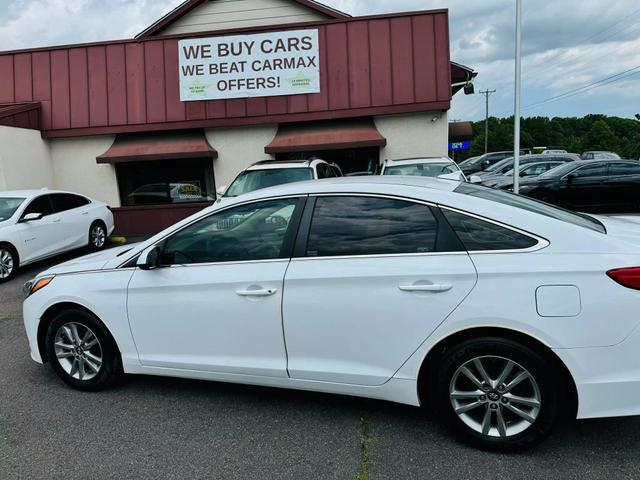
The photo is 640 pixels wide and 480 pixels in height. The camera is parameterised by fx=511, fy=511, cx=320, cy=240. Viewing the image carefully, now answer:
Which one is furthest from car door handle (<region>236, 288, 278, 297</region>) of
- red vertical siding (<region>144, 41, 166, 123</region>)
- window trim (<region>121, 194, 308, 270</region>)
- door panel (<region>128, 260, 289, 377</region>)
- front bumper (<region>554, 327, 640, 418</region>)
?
red vertical siding (<region>144, 41, 166, 123</region>)

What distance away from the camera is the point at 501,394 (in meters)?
2.88

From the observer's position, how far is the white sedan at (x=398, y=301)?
8.90 feet

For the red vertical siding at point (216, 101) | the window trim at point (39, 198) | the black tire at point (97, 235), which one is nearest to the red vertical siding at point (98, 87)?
the red vertical siding at point (216, 101)

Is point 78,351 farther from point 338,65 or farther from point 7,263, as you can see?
point 338,65

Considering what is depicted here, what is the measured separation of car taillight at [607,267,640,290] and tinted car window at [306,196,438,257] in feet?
3.10

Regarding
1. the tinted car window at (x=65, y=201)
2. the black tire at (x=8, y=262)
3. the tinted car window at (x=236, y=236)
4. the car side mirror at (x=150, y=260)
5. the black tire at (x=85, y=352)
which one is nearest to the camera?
the tinted car window at (x=236, y=236)

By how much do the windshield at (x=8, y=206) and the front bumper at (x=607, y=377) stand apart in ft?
29.6

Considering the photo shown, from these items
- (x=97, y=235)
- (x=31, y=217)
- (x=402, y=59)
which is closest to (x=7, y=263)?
(x=31, y=217)

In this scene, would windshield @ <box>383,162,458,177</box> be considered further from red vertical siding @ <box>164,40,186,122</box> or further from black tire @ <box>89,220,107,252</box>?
black tire @ <box>89,220,107,252</box>

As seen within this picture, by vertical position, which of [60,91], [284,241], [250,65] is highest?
[250,65]

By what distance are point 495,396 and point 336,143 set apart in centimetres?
912

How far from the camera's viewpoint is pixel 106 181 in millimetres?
12781

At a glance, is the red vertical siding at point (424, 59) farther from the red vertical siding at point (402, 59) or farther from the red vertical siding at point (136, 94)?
the red vertical siding at point (136, 94)

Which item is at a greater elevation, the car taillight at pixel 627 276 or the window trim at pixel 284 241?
the window trim at pixel 284 241
